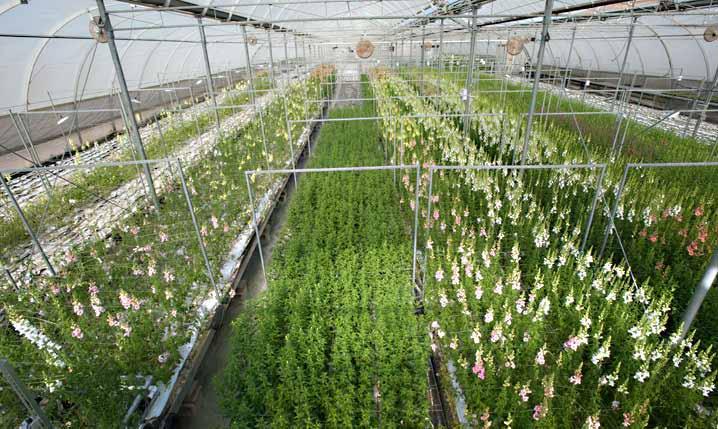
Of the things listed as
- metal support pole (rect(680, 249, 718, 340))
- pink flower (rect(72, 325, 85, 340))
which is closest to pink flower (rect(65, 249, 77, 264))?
pink flower (rect(72, 325, 85, 340))

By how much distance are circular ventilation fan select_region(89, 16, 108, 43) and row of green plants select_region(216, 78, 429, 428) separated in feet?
14.0

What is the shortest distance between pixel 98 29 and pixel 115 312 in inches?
180

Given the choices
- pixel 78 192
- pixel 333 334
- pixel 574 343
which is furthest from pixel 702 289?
pixel 78 192

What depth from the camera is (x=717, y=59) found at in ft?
54.1

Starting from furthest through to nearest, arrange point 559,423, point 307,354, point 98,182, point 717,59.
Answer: point 717,59 < point 98,182 < point 307,354 < point 559,423

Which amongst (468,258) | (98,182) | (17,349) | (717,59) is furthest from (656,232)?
(717,59)

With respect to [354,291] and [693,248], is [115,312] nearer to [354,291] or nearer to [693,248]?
[354,291]

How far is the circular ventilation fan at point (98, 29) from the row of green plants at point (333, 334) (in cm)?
427

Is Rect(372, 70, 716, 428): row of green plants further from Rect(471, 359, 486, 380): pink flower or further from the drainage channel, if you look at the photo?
the drainage channel

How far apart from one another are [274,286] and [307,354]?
4.38 ft

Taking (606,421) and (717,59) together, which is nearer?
(606,421)

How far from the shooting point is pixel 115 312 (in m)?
5.02

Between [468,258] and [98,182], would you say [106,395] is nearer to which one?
[468,258]

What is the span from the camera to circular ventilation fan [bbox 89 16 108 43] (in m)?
6.06
